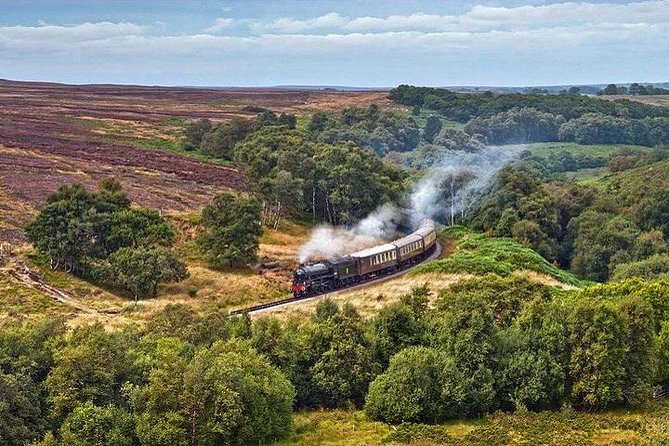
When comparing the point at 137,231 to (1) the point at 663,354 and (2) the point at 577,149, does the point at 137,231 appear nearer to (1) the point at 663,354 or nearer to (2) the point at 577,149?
(1) the point at 663,354

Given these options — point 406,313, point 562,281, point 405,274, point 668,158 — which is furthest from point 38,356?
point 668,158

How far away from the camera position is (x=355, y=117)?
16750 cm

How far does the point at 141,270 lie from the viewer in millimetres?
62719

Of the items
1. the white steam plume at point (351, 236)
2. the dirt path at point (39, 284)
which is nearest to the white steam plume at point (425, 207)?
the white steam plume at point (351, 236)

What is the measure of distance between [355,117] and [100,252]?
108m

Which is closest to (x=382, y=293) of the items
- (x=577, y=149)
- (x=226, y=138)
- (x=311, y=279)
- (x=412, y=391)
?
(x=311, y=279)

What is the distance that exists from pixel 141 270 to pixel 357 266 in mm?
19835

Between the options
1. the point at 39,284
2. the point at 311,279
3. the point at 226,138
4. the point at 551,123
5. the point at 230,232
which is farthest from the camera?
the point at 551,123

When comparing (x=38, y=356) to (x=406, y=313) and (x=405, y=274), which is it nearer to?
(x=406, y=313)

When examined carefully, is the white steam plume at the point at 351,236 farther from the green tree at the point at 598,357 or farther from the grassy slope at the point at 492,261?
the green tree at the point at 598,357

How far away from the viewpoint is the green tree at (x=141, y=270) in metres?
62.7

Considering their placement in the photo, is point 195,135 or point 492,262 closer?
point 492,262

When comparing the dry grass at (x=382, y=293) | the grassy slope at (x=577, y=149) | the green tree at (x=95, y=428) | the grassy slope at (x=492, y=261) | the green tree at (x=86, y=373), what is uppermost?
the grassy slope at (x=577, y=149)

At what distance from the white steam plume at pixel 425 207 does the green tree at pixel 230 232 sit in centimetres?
667
